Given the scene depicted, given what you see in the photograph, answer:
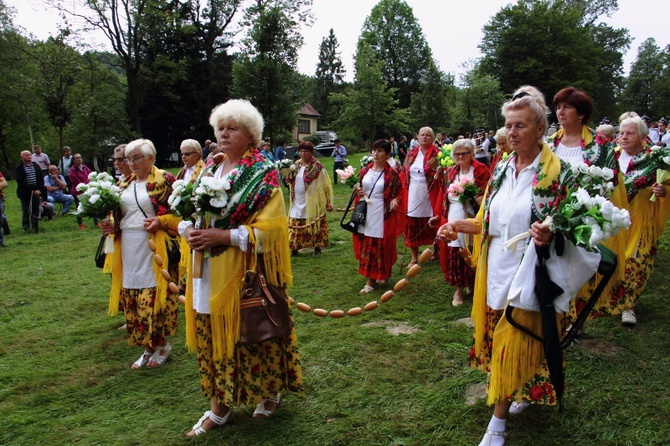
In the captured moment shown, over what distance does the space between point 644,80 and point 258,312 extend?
276ft

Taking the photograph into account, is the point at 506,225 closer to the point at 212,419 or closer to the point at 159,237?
the point at 212,419

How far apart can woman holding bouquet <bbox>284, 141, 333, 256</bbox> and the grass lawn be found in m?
2.75

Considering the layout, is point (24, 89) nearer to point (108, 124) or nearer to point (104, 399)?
point (108, 124)

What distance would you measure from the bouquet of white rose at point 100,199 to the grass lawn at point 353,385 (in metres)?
1.55

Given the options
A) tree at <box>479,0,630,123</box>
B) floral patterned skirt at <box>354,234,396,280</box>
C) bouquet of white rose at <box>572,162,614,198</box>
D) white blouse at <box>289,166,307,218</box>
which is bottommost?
floral patterned skirt at <box>354,234,396,280</box>

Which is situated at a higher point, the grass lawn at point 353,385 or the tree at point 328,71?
the tree at point 328,71

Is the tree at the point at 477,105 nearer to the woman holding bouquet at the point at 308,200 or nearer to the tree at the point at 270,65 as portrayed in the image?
the tree at the point at 270,65

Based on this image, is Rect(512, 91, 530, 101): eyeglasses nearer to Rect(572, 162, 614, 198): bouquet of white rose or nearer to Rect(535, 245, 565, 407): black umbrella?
Rect(572, 162, 614, 198): bouquet of white rose

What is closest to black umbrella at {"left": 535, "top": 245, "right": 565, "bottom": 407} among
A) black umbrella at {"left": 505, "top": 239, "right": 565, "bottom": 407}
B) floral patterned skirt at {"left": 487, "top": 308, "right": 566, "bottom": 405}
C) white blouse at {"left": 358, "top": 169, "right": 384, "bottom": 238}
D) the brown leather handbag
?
black umbrella at {"left": 505, "top": 239, "right": 565, "bottom": 407}

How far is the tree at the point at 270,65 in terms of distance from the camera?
2067 centimetres

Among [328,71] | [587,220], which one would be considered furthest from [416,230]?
[328,71]

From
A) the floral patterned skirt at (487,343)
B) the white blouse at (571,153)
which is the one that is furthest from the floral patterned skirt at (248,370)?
the white blouse at (571,153)

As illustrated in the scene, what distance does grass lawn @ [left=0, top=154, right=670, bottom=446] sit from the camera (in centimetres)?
348

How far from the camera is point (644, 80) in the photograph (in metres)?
71.5
